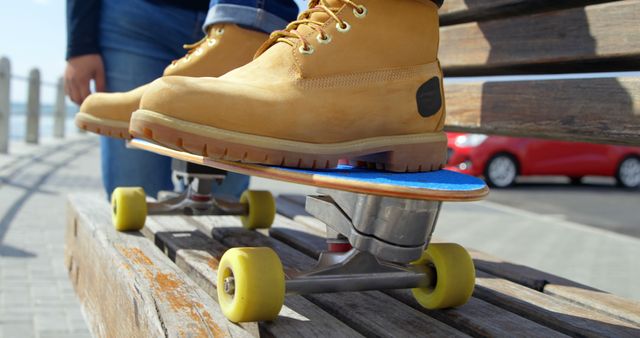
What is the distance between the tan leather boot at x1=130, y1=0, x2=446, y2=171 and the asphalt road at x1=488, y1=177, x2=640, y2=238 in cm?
597

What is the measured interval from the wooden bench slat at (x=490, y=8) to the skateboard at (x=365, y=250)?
875mm

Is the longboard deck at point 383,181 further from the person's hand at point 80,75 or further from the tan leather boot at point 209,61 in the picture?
the person's hand at point 80,75

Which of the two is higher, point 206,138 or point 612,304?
point 206,138

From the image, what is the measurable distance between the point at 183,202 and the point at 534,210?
6.44 metres

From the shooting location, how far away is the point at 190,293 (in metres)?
1.44

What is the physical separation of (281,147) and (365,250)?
0.87 feet

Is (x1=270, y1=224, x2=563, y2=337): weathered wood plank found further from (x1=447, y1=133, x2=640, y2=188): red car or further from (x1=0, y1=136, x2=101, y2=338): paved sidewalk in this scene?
(x1=447, y1=133, x2=640, y2=188): red car

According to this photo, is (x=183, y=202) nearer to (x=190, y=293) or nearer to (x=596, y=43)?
(x=190, y=293)

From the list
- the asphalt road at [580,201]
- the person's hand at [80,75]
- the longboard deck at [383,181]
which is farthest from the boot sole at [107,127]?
the asphalt road at [580,201]

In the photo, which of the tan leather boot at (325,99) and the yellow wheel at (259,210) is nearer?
the tan leather boot at (325,99)

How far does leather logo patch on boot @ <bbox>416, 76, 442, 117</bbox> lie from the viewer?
1397mm

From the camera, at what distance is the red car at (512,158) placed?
424 inches

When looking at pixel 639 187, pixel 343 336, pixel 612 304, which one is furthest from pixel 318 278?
pixel 639 187

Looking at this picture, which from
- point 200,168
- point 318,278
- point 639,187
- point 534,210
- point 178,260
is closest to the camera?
point 318,278
